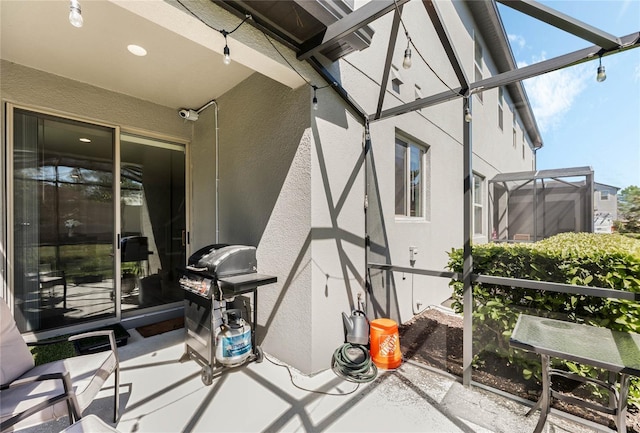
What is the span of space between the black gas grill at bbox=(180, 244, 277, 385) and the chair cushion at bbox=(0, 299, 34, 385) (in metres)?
1.21

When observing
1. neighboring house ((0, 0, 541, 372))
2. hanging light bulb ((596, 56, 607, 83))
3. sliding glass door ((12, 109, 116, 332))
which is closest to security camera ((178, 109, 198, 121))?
neighboring house ((0, 0, 541, 372))

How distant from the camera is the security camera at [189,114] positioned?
4148 mm

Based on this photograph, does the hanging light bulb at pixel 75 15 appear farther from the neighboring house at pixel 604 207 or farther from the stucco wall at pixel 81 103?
the neighboring house at pixel 604 207

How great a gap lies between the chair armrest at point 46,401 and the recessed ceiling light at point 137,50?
295cm

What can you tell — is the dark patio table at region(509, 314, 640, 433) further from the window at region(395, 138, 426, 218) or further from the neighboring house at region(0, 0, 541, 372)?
the window at region(395, 138, 426, 218)

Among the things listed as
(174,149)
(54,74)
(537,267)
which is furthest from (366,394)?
(54,74)

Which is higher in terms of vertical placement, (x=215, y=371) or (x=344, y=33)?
(x=344, y=33)

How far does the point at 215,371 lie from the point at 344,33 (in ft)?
11.1

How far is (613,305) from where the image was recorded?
6.89ft

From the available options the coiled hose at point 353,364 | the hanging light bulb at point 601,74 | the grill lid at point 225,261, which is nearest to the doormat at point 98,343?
the grill lid at point 225,261

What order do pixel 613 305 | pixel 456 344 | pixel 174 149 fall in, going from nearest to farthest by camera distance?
pixel 613 305 < pixel 456 344 < pixel 174 149

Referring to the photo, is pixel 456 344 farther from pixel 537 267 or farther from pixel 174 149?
pixel 174 149

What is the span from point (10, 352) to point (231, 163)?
104 inches

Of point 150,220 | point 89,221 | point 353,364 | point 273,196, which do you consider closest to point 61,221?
point 89,221
